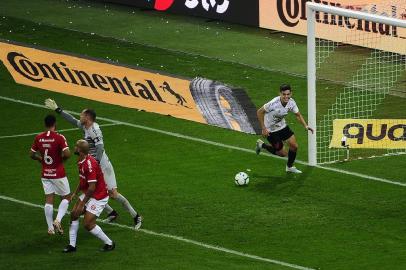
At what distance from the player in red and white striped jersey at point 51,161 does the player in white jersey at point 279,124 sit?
5.11 m

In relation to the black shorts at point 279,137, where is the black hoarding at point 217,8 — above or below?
above

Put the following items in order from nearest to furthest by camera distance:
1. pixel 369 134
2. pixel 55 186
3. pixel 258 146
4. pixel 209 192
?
pixel 55 186 < pixel 209 192 < pixel 258 146 < pixel 369 134

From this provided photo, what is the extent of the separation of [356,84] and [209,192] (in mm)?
6095

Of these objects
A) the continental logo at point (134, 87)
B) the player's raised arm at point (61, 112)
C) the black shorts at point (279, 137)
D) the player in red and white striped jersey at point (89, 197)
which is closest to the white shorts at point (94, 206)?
the player in red and white striped jersey at point (89, 197)

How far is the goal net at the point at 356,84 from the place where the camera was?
2705 cm

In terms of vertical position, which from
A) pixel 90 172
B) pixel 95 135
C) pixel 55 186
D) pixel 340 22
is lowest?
pixel 55 186

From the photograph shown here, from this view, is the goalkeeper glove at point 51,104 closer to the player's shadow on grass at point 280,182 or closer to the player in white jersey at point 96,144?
the player in white jersey at point 96,144

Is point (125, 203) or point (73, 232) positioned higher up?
A: point (125, 203)

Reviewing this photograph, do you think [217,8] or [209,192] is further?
[217,8]

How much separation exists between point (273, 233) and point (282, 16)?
1534 cm

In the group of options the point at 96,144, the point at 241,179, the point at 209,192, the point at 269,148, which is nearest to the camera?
the point at 96,144

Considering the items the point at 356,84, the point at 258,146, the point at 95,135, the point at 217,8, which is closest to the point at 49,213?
the point at 95,135

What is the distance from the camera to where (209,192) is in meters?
25.3

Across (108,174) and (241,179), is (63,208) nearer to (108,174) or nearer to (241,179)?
(108,174)
